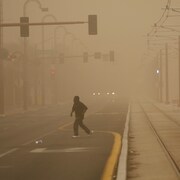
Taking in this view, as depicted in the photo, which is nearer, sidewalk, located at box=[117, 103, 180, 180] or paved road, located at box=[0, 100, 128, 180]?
sidewalk, located at box=[117, 103, 180, 180]

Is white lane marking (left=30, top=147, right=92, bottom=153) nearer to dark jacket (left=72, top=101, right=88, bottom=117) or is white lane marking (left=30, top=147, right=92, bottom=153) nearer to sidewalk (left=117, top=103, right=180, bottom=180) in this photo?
sidewalk (left=117, top=103, right=180, bottom=180)

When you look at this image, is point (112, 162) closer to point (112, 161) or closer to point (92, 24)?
point (112, 161)

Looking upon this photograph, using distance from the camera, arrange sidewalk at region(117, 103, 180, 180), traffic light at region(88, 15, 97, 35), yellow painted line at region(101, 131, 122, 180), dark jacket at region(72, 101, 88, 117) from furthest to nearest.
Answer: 1. traffic light at region(88, 15, 97, 35)
2. dark jacket at region(72, 101, 88, 117)
3. yellow painted line at region(101, 131, 122, 180)
4. sidewalk at region(117, 103, 180, 180)

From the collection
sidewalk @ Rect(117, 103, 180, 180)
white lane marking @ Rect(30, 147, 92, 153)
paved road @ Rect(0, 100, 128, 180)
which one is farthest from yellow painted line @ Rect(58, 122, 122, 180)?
white lane marking @ Rect(30, 147, 92, 153)

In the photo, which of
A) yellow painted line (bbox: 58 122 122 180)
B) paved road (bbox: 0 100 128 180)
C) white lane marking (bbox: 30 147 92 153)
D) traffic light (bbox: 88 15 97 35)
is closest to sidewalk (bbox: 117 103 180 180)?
yellow painted line (bbox: 58 122 122 180)

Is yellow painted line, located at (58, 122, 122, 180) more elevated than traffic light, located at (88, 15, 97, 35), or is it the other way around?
traffic light, located at (88, 15, 97, 35)

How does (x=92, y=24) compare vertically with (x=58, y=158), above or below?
above

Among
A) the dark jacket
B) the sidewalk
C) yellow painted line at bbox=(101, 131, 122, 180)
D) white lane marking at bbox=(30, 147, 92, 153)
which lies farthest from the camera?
the dark jacket

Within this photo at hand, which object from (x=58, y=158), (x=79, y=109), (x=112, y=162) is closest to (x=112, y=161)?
(x=112, y=162)

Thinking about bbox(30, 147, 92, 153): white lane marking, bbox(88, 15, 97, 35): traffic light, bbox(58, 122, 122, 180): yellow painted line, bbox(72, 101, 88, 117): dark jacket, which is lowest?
bbox(30, 147, 92, 153): white lane marking

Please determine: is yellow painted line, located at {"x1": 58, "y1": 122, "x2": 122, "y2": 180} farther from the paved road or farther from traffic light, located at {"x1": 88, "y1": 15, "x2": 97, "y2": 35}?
traffic light, located at {"x1": 88, "y1": 15, "x2": 97, "y2": 35}

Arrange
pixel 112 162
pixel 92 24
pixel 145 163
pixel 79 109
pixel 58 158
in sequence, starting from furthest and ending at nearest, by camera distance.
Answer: pixel 92 24 → pixel 79 109 → pixel 58 158 → pixel 112 162 → pixel 145 163

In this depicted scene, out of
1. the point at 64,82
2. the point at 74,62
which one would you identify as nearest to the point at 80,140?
the point at 64,82

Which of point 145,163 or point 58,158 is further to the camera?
point 58,158
